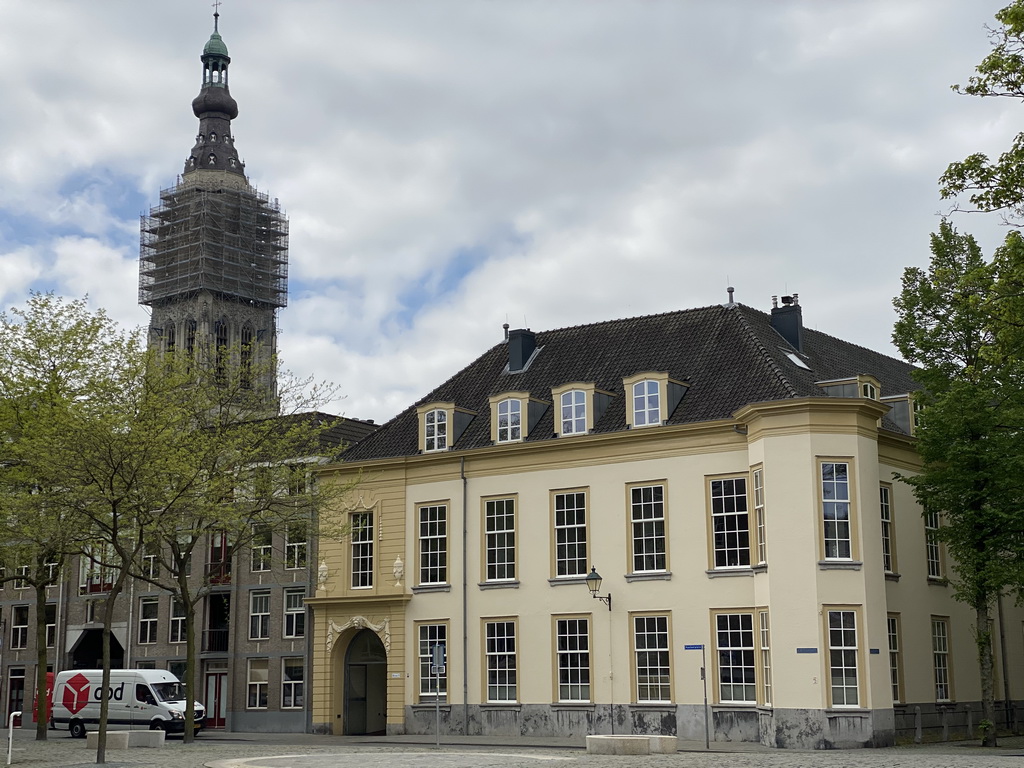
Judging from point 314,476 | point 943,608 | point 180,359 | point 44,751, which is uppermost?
point 180,359

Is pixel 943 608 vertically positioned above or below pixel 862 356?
A: below

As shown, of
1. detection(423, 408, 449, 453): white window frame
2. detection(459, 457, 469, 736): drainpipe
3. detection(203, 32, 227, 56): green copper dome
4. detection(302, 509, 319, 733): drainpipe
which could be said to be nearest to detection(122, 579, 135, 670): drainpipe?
detection(302, 509, 319, 733): drainpipe

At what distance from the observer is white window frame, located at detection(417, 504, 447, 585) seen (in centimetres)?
4238

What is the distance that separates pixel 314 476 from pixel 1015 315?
2391 centimetres

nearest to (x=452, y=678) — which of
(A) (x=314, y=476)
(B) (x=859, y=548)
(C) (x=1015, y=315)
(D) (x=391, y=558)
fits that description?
(D) (x=391, y=558)

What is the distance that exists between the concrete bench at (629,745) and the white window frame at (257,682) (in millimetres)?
23923

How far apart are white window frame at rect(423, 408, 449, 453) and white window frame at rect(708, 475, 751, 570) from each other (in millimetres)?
10010

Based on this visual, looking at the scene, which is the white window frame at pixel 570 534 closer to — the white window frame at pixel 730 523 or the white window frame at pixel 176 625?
the white window frame at pixel 730 523

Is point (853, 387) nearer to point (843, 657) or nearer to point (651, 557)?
point (651, 557)

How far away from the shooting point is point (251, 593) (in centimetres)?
5078

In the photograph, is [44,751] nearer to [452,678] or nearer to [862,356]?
[452,678]

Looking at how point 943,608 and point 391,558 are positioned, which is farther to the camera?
point 391,558

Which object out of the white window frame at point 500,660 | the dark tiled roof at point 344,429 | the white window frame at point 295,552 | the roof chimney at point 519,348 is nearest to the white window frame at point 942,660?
the white window frame at point 500,660

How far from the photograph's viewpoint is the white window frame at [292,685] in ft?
160
